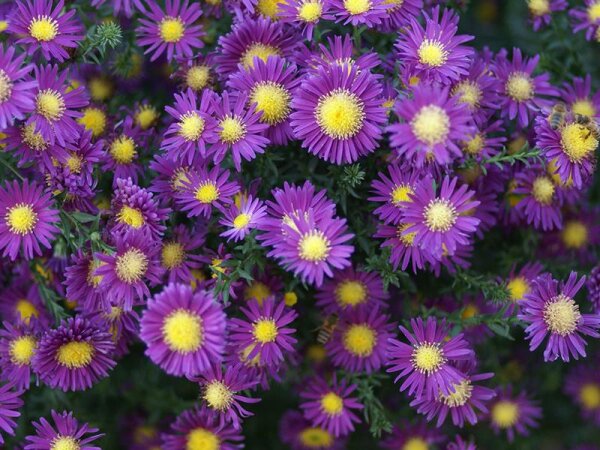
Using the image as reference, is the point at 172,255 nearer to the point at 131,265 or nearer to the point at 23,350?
the point at 131,265

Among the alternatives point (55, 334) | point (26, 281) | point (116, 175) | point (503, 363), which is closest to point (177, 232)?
point (116, 175)

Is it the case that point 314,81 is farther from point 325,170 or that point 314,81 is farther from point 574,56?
point 574,56

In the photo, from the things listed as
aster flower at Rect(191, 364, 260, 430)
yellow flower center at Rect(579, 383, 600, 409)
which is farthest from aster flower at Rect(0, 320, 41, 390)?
yellow flower center at Rect(579, 383, 600, 409)

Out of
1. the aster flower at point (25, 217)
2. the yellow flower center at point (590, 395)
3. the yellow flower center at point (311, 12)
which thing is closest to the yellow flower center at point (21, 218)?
the aster flower at point (25, 217)

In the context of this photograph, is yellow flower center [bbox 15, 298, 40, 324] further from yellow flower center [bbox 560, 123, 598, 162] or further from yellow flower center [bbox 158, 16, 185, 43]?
yellow flower center [bbox 560, 123, 598, 162]

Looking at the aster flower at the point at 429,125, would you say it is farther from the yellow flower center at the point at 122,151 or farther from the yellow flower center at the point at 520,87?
the yellow flower center at the point at 122,151

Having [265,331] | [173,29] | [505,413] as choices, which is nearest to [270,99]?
[173,29]
